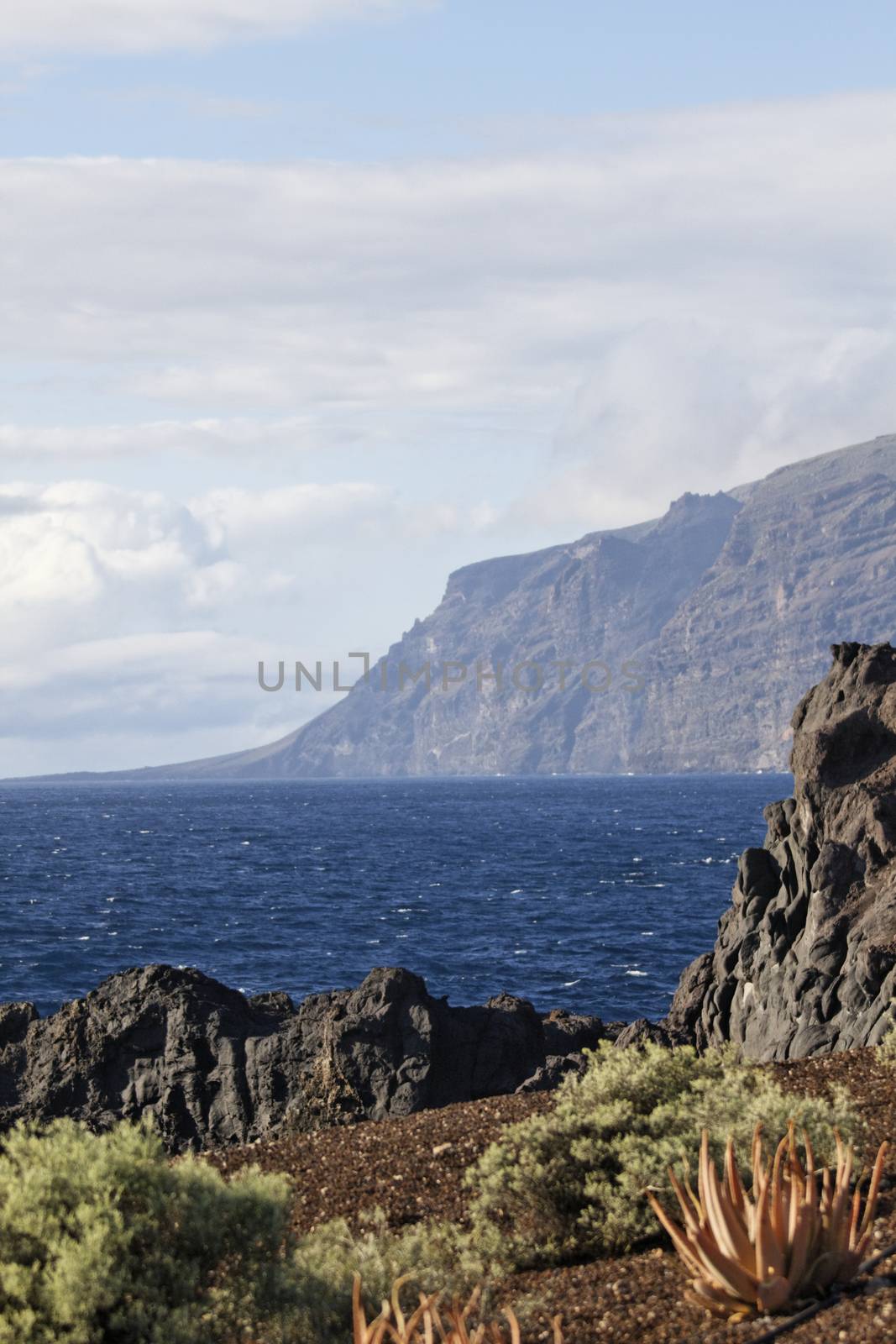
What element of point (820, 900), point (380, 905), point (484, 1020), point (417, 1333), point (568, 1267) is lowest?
point (380, 905)

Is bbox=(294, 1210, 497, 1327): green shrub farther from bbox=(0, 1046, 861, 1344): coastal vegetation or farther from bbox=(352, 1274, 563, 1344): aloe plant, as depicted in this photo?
bbox=(352, 1274, 563, 1344): aloe plant

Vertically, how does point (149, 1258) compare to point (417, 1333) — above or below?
above

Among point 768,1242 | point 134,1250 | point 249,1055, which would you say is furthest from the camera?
point 249,1055

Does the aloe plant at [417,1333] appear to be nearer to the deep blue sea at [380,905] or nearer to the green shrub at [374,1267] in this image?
the green shrub at [374,1267]

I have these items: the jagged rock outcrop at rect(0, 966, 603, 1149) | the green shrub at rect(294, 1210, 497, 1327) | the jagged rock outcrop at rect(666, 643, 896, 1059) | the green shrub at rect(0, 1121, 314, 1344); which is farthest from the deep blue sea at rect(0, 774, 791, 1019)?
the green shrub at rect(0, 1121, 314, 1344)

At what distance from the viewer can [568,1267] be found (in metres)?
9.00

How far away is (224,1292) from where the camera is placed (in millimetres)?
6699

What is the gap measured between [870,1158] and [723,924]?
15.0 metres

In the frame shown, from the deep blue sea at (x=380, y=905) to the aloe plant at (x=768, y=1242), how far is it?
2659cm

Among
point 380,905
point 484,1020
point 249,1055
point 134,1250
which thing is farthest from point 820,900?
point 380,905

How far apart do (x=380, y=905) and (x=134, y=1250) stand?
5194 cm

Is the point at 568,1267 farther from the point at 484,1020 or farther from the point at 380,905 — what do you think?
the point at 380,905

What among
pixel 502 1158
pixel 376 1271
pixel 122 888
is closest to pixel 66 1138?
pixel 376 1271

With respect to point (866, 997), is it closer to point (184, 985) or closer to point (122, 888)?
point (184, 985)
